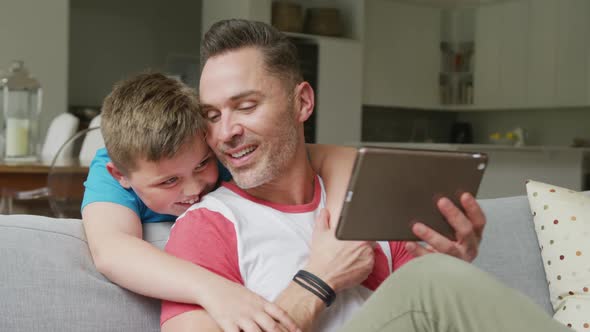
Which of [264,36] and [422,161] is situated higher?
[264,36]

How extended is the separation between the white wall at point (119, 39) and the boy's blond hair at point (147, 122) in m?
7.79

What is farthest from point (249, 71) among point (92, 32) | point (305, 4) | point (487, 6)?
point (92, 32)

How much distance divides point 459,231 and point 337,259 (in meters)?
0.22

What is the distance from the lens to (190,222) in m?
1.27

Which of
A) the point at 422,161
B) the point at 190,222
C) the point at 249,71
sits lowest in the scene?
the point at 190,222

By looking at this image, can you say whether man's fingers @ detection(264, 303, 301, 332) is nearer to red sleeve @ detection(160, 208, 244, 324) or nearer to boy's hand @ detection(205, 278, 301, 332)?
boy's hand @ detection(205, 278, 301, 332)

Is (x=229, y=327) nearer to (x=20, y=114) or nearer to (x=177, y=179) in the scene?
(x=177, y=179)

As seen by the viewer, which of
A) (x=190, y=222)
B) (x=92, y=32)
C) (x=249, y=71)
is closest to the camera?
(x=190, y=222)

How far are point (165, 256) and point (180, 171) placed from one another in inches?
8.2

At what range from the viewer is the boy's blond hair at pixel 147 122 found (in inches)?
49.7

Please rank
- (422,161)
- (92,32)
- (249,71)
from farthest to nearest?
(92,32)
(249,71)
(422,161)

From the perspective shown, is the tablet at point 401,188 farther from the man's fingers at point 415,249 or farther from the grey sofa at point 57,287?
the grey sofa at point 57,287

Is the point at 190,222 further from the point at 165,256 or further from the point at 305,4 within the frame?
the point at 305,4

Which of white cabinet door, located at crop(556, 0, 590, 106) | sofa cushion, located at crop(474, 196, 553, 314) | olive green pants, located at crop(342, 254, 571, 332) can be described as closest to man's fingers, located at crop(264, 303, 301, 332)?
olive green pants, located at crop(342, 254, 571, 332)
